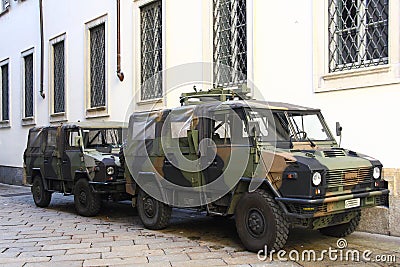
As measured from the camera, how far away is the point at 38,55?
18547 mm

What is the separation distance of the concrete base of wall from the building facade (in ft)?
0.16

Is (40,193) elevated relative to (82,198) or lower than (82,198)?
lower

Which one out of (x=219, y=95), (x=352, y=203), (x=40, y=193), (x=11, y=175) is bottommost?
(x=11, y=175)

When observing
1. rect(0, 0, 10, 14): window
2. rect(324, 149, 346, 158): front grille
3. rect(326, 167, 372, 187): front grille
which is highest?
rect(0, 0, 10, 14): window

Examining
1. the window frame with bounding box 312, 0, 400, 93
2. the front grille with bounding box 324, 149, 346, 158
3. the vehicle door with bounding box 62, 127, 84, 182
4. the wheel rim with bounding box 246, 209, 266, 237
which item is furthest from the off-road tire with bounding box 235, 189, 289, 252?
the vehicle door with bounding box 62, 127, 84, 182

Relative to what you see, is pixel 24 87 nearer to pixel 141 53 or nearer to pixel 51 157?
pixel 141 53

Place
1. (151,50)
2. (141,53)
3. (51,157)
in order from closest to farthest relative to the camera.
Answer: (51,157) < (151,50) < (141,53)

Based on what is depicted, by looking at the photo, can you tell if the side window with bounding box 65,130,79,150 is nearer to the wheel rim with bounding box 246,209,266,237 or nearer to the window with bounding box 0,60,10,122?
the wheel rim with bounding box 246,209,266,237

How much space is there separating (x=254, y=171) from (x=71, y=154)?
16.5 feet

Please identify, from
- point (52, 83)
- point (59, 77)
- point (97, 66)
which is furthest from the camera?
point (52, 83)

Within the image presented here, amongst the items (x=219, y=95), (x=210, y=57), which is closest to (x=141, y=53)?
(x=210, y=57)

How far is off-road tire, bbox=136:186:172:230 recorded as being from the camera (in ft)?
26.7

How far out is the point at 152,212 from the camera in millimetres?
8312

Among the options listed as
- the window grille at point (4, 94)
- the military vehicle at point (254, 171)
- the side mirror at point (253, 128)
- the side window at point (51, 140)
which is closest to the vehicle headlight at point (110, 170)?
the military vehicle at point (254, 171)
